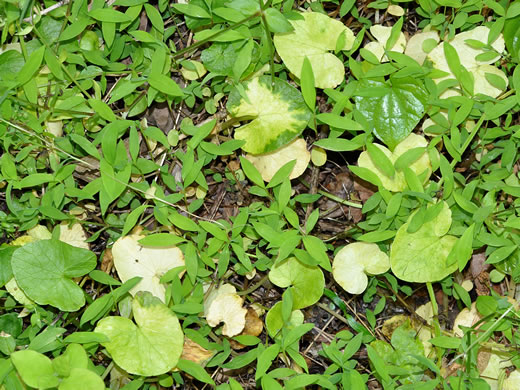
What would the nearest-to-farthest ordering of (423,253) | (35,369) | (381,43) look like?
(35,369) → (423,253) → (381,43)

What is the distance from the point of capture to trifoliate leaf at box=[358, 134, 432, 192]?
2.15 m

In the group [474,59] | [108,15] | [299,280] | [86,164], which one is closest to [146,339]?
[299,280]

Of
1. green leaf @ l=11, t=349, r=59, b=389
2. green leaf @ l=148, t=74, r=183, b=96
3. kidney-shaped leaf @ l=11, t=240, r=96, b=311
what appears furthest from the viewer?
green leaf @ l=148, t=74, r=183, b=96

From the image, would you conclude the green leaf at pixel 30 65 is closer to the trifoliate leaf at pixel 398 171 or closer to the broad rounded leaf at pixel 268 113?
the broad rounded leaf at pixel 268 113

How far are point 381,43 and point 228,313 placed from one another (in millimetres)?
1204

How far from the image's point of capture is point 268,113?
2.17 metres

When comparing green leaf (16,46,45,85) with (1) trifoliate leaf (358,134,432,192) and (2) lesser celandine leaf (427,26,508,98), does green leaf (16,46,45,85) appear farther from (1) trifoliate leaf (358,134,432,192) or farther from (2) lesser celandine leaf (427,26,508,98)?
(2) lesser celandine leaf (427,26,508,98)

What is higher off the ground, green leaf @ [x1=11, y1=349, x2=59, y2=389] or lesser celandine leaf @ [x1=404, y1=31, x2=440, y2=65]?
lesser celandine leaf @ [x1=404, y1=31, x2=440, y2=65]

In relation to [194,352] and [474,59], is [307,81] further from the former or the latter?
[194,352]

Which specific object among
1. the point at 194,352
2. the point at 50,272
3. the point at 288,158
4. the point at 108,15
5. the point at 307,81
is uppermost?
the point at 108,15

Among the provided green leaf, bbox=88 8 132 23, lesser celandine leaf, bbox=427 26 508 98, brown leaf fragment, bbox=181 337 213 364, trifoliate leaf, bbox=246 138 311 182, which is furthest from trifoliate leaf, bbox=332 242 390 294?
green leaf, bbox=88 8 132 23

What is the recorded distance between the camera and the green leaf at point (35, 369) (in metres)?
1.93

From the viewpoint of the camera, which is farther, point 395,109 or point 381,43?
point 381,43

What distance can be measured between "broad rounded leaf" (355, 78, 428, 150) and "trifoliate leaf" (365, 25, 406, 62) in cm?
16
